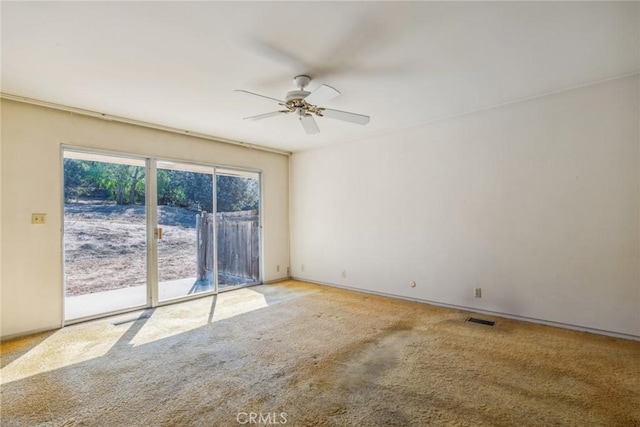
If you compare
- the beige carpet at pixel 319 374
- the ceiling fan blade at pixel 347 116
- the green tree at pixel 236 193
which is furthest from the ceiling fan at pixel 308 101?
the green tree at pixel 236 193

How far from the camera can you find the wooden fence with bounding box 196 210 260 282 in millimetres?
4965

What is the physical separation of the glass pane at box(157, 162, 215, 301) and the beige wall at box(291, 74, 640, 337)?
2168 mm

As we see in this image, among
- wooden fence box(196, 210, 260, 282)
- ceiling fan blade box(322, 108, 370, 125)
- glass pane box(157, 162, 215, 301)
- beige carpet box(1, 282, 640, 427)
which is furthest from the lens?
wooden fence box(196, 210, 260, 282)

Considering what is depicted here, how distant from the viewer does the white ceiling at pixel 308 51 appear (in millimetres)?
2016

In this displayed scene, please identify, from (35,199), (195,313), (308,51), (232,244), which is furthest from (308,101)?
(232,244)

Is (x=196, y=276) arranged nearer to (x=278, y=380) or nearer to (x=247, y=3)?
(x=278, y=380)

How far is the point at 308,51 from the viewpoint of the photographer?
8.09 feet

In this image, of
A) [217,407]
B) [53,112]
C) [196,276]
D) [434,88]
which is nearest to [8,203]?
[53,112]

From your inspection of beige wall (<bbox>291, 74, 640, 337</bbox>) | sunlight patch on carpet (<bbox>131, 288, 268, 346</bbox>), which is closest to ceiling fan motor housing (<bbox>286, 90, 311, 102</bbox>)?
beige wall (<bbox>291, 74, 640, 337</bbox>)

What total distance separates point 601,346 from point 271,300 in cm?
374

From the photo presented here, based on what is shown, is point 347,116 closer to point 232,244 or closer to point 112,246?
point 232,244

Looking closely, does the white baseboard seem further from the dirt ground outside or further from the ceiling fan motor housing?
the ceiling fan motor housing

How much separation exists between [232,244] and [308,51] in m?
3.69

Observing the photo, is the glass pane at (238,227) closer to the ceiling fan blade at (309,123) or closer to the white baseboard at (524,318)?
the white baseboard at (524,318)
